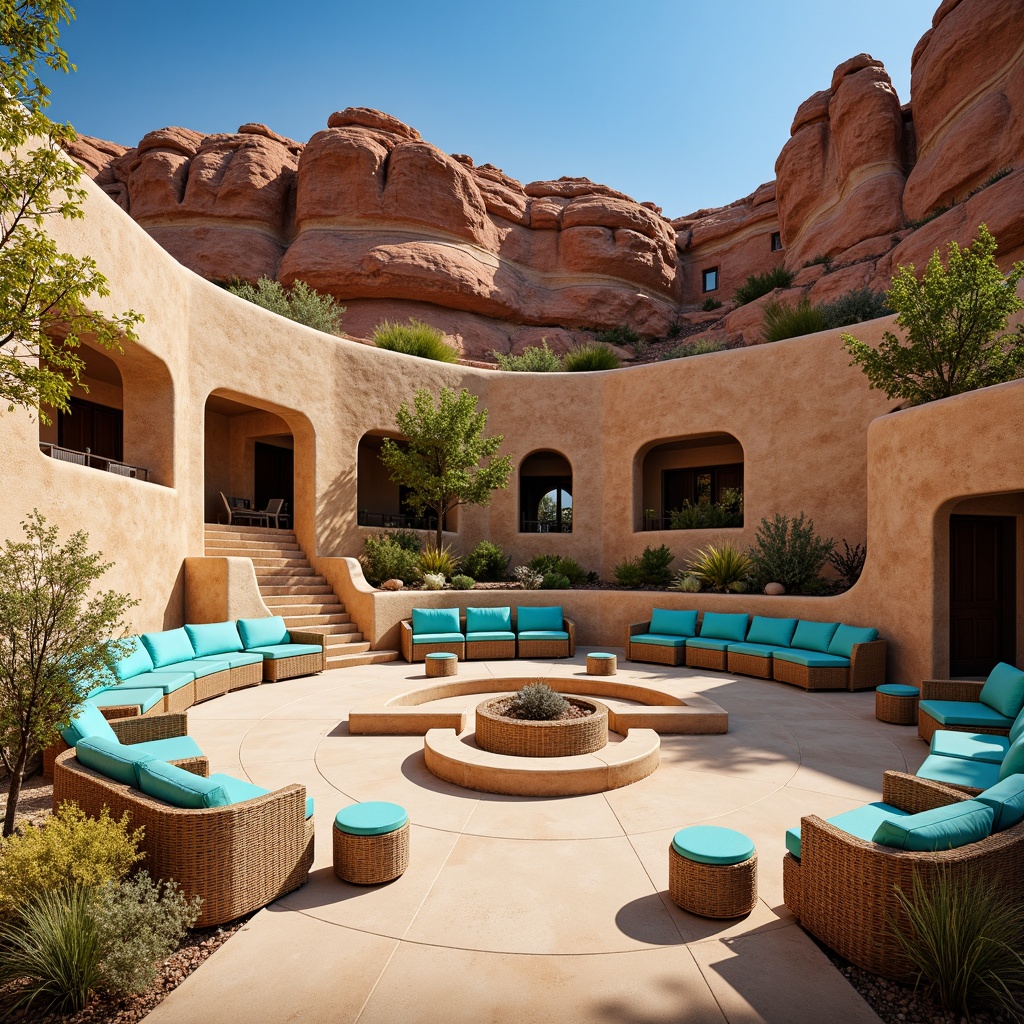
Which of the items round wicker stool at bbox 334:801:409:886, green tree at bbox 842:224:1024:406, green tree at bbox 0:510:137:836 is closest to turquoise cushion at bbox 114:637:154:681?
green tree at bbox 0:510:137:836

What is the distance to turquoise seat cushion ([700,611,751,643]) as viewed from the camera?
10852mm

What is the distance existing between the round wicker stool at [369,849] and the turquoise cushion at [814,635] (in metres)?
8.01

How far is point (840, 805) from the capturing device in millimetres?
5031

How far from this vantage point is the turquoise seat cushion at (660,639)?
10.9 m

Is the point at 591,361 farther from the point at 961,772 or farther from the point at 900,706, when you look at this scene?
the point at 961,772

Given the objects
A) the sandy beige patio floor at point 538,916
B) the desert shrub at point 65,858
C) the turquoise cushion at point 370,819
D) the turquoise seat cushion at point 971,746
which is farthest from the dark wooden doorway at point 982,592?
the desert shrub at point 65,858

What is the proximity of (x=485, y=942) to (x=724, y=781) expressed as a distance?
3.12 metres

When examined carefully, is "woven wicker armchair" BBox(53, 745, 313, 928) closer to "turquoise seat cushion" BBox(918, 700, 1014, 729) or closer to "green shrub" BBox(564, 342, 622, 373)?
"turquoise seat cushion" BBox(918, 700, 1014, 729)

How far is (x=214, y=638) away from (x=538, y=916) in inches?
302

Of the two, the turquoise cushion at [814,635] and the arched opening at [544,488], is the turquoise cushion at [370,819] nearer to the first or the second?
the turquoise cushion at [814,635]


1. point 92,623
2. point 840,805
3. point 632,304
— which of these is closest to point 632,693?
point 840,805

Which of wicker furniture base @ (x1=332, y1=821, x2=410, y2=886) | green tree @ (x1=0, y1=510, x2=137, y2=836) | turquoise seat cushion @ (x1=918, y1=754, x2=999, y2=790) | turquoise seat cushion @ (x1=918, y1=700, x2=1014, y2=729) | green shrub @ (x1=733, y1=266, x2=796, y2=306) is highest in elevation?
green shrub @ (x1=733, y1=266, x2=796, y2=306)

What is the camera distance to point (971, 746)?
524cm

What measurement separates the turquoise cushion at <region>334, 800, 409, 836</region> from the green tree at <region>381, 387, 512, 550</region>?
390 inches
